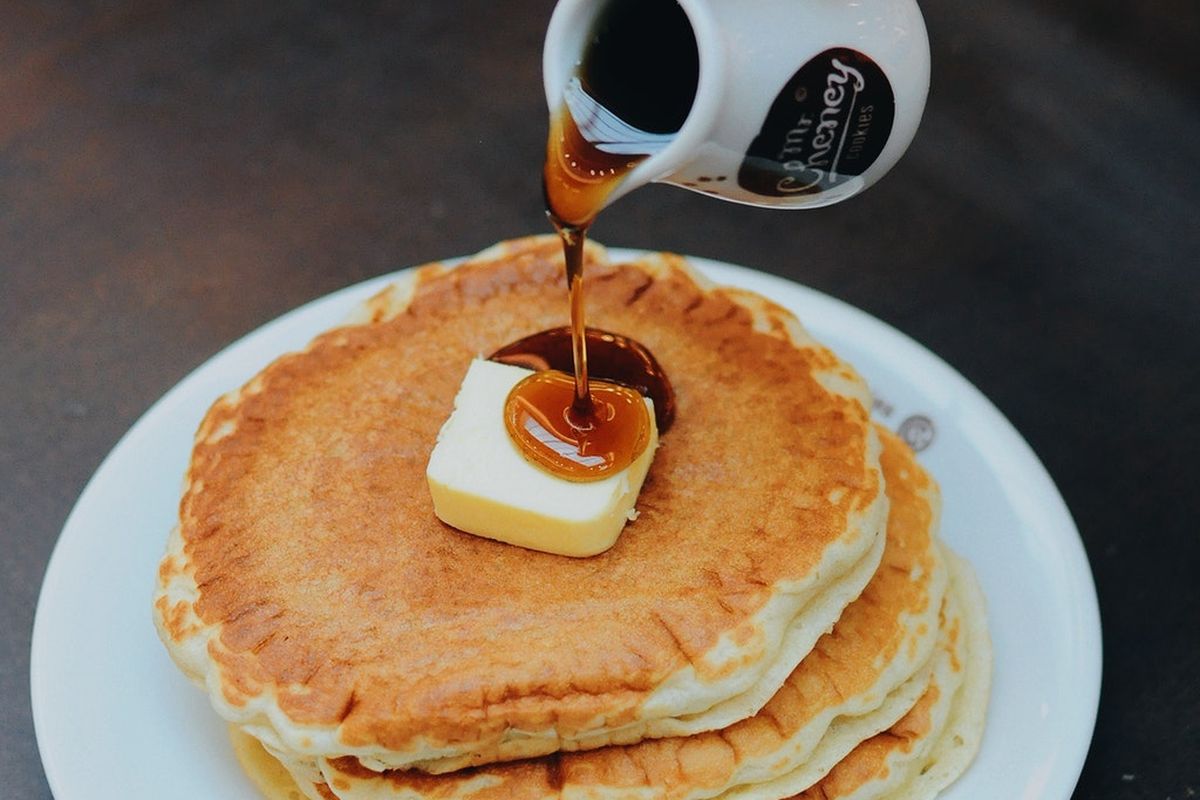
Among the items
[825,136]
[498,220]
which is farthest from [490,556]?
[498,220]

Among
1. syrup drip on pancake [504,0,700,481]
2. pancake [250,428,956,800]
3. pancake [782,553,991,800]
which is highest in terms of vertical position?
syrup drip on pancake [504,0,700,481]

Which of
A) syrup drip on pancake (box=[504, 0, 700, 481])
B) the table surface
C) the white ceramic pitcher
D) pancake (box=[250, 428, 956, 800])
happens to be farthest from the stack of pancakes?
the table surface

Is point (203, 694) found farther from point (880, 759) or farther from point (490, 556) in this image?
point (880, 759)

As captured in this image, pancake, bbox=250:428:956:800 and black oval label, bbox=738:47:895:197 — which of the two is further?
pancake, bbox=250:428:956:800

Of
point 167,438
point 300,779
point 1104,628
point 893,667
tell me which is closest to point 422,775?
point 300,779

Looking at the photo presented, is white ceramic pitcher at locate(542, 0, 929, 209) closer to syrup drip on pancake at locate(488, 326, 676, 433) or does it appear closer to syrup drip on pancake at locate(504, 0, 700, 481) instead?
syrup drip on pancake at locate(504, 0, 700, 481)

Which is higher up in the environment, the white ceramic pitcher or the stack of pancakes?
the white ceramic pitcher
